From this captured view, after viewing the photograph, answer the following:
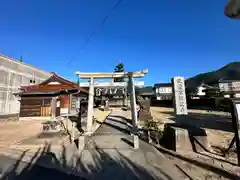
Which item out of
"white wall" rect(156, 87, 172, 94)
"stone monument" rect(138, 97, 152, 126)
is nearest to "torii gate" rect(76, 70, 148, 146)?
"stone monument" rect(138, 97, 152, 126)

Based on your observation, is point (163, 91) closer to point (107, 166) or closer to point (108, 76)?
point (108, 76)

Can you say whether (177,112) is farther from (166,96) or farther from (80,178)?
(166,96)

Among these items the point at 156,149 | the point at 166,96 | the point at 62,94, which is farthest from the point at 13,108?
the point at 166,96

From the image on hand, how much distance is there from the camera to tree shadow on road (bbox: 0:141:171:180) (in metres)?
3.68

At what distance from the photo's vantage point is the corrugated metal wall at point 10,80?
20.8 m

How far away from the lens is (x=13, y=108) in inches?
886

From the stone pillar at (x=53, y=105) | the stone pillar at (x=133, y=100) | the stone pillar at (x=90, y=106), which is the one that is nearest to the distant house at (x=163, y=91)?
the stone pillar at (x=53, y=105)

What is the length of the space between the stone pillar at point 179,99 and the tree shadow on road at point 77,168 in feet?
9.26

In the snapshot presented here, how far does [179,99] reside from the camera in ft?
19.0

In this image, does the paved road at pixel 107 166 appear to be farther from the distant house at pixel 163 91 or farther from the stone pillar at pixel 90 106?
the distant house at pixel 163 91

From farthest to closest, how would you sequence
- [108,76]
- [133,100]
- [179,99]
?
1. [108,76]
2. [133,100]
3. [179,99]

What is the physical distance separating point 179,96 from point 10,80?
2623 centimetres

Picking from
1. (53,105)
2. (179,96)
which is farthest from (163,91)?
(179,96)

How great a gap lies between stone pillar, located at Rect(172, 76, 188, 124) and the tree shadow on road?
9.26 feet
